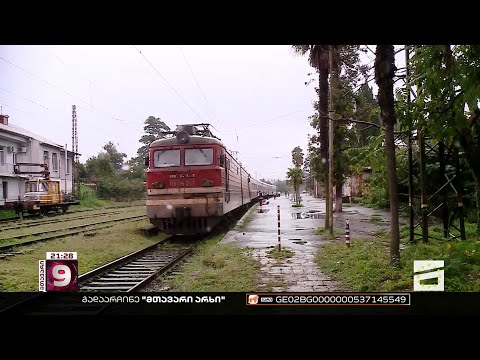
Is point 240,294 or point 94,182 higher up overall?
point 94,182

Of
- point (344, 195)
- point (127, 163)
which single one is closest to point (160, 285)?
point (127, 163)

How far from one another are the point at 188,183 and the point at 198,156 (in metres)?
0.42

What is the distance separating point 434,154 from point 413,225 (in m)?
0.78

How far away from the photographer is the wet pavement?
2.86 meters

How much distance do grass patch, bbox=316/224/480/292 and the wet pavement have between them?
12 cm

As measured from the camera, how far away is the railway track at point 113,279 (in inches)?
99.7

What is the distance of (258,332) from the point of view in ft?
8.04

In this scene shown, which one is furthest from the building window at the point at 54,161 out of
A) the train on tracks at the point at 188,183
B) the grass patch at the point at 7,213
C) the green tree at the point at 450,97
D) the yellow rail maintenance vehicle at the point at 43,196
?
the green tree at the point at 450,97

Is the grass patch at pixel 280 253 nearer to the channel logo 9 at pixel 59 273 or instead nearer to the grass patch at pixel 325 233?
the grass patch at pixel 325 233

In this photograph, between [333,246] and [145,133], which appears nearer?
[145,133]

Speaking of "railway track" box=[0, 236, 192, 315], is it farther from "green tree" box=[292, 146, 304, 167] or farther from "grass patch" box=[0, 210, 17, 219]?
"green tree" box=[292, 146, 304, 167]

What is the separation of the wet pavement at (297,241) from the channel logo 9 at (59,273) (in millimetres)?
1250

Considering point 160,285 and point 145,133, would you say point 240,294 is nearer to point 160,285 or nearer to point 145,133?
point 160,285

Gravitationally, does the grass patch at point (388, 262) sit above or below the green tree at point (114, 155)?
below
